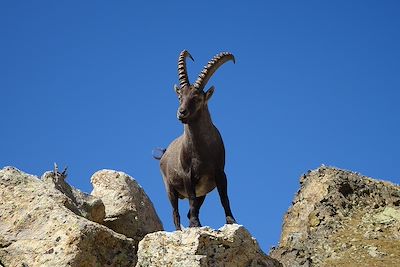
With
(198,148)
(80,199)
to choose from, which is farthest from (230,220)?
(80,199)

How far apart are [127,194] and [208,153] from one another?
15.9ft

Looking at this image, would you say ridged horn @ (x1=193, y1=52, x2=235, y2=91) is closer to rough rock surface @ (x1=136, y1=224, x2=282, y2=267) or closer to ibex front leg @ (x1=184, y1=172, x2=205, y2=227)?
ibex front leg @ (x1=184, y1=172, x2=205, y2=227)

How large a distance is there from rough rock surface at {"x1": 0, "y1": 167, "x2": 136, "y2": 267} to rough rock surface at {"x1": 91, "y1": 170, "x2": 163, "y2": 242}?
12.8 feet

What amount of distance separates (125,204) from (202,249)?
7.84m

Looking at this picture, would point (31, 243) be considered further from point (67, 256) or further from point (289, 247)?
point (289, 247)

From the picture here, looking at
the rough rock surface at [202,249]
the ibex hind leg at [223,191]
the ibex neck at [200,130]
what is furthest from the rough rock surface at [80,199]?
the rough rock surface at [202,249]

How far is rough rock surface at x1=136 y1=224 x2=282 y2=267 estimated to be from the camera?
1023cm

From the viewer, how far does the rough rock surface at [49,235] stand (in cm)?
1191

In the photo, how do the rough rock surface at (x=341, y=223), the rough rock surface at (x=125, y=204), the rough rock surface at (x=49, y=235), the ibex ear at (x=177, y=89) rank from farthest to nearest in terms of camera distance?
the rough rock surface at (x=125, y=204) → the rough rock surface at (x=341, y=223) → the ibex ear at (x=177, y=89) → the rough rock surface at (x=49, y=235)

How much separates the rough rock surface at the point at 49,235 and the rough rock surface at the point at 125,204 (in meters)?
3.90

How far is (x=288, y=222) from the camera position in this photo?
1781 centimetres

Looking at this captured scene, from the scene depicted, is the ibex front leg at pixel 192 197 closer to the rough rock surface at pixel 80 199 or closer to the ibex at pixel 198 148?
the ibex at pixel 198 148

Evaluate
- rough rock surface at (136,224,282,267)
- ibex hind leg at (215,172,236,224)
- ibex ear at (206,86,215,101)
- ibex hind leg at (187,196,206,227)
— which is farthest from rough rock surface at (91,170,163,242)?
rough rock surface at (136,224,282,267)

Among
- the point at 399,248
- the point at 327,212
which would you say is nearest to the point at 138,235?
the point at 327,212
